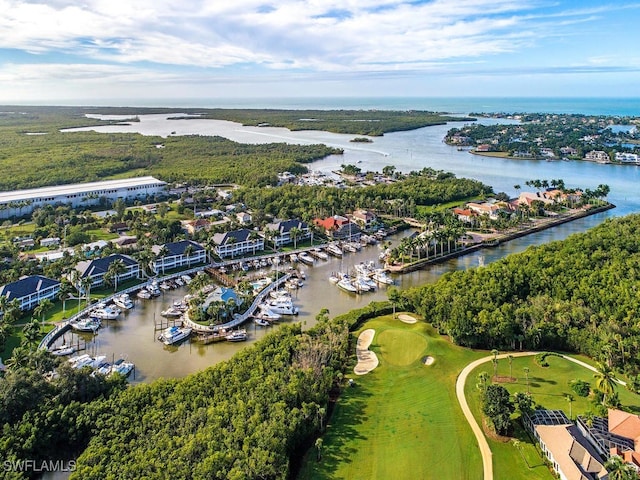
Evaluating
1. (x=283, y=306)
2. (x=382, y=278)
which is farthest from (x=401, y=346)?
(x=382, y=278)

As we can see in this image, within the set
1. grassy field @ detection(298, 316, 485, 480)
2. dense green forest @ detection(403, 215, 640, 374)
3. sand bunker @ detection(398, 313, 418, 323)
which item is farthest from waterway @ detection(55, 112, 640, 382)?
grassy field @ detection(298, 316, 485, 480)

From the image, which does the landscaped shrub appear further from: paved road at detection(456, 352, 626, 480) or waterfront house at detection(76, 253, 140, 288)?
waterfront house at detection(76, 253, 140, 288)

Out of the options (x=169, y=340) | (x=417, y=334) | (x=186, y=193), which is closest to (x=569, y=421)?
(x=417, y=334)

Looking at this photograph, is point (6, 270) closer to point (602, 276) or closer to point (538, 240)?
point (602, 276)

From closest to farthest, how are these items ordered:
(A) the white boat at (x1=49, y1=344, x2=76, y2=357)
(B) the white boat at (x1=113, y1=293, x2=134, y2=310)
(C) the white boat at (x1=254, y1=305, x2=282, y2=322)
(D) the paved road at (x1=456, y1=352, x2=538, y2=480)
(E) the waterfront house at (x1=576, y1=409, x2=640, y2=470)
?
(E) the waterfront house at (x1=576, y1=409, x2=640, y2=470), (D) the paved road at (x1=456, y1=352, x2=538, y2=480), (A) the white boat at (x1=49, y1=344, x2=76, y2=357), (C) the white boat at (x1=254, y1=305, x2=282, y2=322), (B) the white boat at (x1=113, y1=293, x2=134, y2=310)

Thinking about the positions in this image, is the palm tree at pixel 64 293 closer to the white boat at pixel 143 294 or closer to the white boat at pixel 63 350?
the white boat at pixel 63 350

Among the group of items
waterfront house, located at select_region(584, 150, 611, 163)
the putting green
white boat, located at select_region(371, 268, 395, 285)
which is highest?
waterfront house, located at select_region(584, 150, 611, 163)

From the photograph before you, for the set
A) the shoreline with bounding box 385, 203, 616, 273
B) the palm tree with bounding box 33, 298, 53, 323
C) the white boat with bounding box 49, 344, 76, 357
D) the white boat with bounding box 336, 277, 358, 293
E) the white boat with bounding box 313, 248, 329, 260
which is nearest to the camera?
the white boat with bounding box 49, 344, 76, 357
